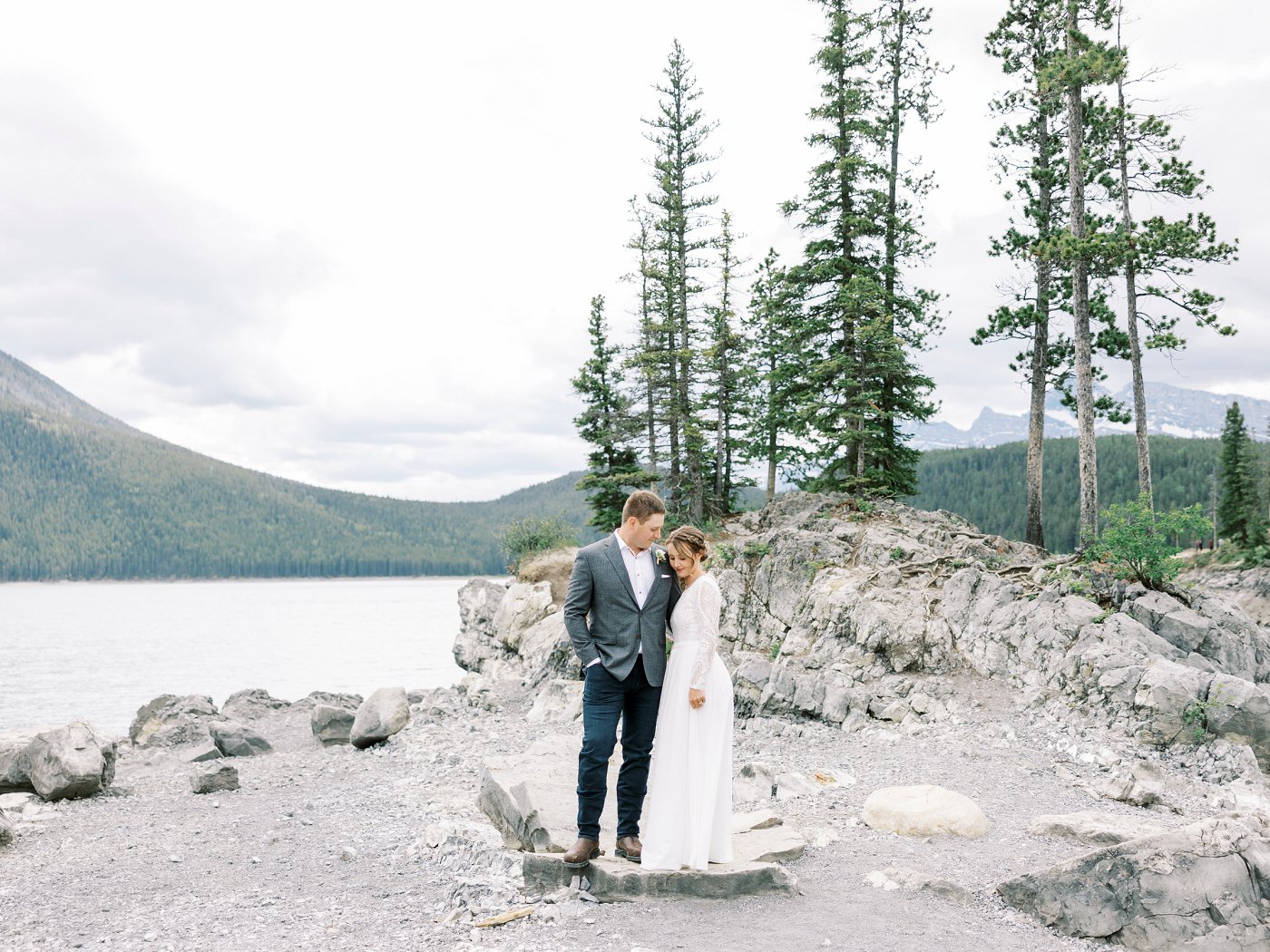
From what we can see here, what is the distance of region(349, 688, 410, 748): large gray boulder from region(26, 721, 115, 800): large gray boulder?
447 cm

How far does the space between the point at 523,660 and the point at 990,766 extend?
14165 millimetres

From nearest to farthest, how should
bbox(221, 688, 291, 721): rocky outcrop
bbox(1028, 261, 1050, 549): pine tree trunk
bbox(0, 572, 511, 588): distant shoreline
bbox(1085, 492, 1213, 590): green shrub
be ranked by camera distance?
bbox(1085, 492, 1213, 590): green shrub
bbox(1028, 261, 1050, 549): pine tree trunk
bbox(221, 688, 291, 721): rocky outcrop
bbox(0, 572, 511, 588): distant shoreline

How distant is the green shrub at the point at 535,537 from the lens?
1251 inches

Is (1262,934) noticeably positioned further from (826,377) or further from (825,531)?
(826,377)

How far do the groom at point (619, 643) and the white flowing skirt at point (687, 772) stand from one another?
16 centimetres

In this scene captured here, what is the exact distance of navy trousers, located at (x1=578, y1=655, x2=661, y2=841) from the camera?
20.4ft

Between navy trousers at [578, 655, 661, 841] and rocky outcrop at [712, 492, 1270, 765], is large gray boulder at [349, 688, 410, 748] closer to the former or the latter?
rocky outcrop at [712, 492, 1270, 765]

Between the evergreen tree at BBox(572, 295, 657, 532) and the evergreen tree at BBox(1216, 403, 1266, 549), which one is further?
the evergreen tree at BBox(1216, 403, 1266, 549)

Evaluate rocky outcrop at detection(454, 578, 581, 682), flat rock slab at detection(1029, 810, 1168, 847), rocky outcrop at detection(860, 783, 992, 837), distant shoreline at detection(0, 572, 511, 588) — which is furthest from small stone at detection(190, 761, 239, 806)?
distant shoreline at detection(0, 572, 511, 588)

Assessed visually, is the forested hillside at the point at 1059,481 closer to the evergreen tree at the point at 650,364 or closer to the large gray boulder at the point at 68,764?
the evergreen tree at the point at 650,364

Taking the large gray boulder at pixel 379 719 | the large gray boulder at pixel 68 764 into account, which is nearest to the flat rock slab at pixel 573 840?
the large gray boulder at pixel 68 764

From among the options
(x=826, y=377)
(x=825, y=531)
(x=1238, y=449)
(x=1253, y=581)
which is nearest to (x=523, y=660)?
(x=825, y=531)

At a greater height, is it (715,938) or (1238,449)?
(1238,449)

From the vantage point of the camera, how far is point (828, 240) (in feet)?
78.8
